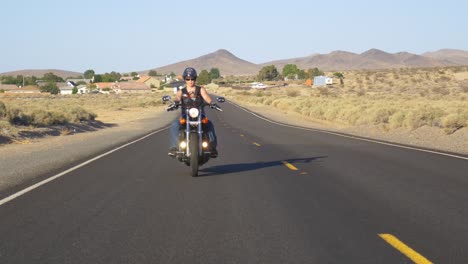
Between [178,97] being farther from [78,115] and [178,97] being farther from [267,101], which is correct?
[267,101]

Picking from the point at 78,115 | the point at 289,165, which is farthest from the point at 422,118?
the point at 78,115

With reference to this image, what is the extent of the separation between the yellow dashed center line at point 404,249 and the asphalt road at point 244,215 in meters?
0.01

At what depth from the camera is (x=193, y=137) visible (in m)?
12.7

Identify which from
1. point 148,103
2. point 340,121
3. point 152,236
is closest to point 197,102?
point 152,236

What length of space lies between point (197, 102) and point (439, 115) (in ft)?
72.2

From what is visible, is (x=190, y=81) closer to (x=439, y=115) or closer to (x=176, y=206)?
(x=176, y=206)

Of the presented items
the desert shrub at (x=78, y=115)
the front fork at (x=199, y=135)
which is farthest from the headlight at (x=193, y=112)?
the desert shrub at (x=78, y=115)

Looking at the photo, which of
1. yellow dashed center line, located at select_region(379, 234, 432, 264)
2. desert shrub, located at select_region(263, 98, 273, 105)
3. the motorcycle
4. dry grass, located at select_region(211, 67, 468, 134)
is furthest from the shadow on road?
desert shrub, located at select_region(263, 98, 273, 105)

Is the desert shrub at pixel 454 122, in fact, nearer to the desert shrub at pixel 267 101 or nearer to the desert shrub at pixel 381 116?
the desert shrub at pixel 381 116

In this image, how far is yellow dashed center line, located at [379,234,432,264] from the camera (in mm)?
6375

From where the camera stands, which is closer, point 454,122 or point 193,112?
point 193,112

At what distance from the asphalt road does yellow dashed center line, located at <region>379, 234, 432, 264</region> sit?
0.01 meters

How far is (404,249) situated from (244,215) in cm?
266

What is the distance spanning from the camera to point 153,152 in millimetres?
19875
